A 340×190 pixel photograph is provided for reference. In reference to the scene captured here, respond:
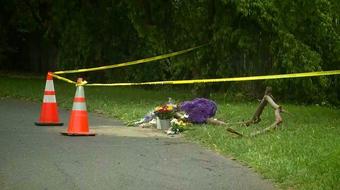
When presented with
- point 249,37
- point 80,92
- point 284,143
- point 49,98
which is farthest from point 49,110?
point 249,37

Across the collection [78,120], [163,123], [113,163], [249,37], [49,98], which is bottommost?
[113,163]

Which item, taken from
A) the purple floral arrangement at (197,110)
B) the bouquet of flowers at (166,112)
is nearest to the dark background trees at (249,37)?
the purple floral arrangement at (197,110)

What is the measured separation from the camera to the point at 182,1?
19.2 metres

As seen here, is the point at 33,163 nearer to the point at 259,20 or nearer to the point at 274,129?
the point at 274,129

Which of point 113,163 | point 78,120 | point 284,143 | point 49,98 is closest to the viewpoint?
point 113,163

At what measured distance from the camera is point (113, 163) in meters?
8.34

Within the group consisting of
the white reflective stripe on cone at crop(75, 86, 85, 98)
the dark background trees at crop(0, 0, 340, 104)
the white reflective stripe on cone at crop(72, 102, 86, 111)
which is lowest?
the white reflective stripe on cone at crop(72, 102, 86, 111)

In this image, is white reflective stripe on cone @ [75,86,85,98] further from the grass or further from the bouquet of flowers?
the grass

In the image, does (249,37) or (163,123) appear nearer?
(163,123)

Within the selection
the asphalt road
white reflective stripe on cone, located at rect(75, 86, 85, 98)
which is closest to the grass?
the asphalt road

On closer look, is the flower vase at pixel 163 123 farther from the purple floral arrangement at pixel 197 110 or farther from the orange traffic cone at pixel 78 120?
the orange traffic cone at pixel 78 120

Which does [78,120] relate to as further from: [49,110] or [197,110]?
[197,110]

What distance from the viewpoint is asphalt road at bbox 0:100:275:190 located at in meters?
7.19

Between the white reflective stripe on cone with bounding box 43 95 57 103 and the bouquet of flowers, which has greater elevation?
the white reflective stripe on cone with bounding box 43 95 57 103
